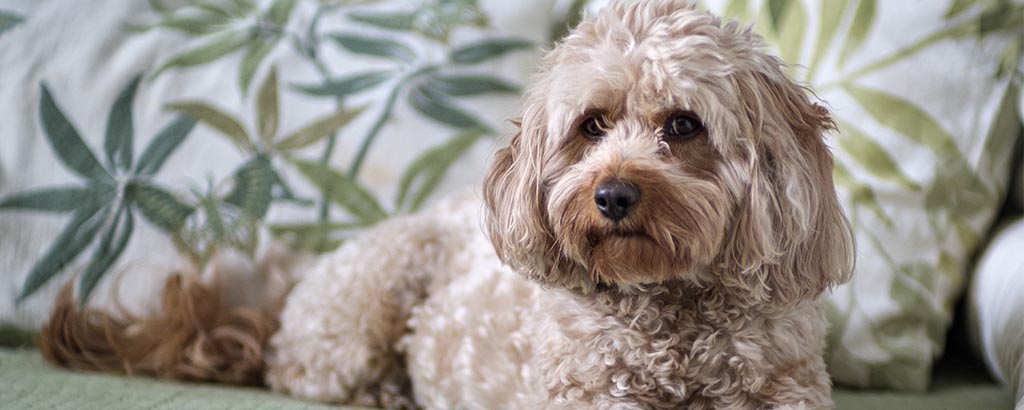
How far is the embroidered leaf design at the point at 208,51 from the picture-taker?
1652 millimetres

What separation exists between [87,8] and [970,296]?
63.8 inches

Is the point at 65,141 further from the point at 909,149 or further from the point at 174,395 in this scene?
the point at 909,149

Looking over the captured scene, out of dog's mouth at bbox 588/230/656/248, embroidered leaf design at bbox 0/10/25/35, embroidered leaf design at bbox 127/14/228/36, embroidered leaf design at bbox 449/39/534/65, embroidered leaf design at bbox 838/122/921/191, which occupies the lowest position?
embroidered leaf design at bbox 838/122/921/191

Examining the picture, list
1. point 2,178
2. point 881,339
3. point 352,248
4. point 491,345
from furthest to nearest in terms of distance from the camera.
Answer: point 2,178, point 352,248, point 881,339, point 491,345

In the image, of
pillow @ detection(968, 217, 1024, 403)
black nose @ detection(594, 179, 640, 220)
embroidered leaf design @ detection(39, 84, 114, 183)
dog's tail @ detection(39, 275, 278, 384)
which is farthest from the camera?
embroidered leaf design @ detection(39, 84, 114, 183)

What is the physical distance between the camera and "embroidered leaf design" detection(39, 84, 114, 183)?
160 cm

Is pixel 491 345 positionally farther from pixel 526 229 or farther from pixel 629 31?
pixel 629 31

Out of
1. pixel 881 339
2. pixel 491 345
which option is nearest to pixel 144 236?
pixel 491 345

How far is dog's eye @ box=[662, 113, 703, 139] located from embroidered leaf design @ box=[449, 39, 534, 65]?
731 mm

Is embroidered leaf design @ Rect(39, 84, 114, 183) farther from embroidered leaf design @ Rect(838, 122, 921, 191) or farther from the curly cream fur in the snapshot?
embroidered leaf design @ Rect(838, 122, 921, 191)

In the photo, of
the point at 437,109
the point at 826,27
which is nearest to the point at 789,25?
the point at 826,27

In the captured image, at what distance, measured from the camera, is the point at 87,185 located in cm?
159

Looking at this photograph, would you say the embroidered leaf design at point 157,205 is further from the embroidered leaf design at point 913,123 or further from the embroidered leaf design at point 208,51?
the embroidered leaf design at point 913,123

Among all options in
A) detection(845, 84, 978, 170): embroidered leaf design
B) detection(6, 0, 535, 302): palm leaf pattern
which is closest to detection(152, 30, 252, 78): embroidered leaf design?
detection(6, 0, 535, 302): palm leaf pattern
